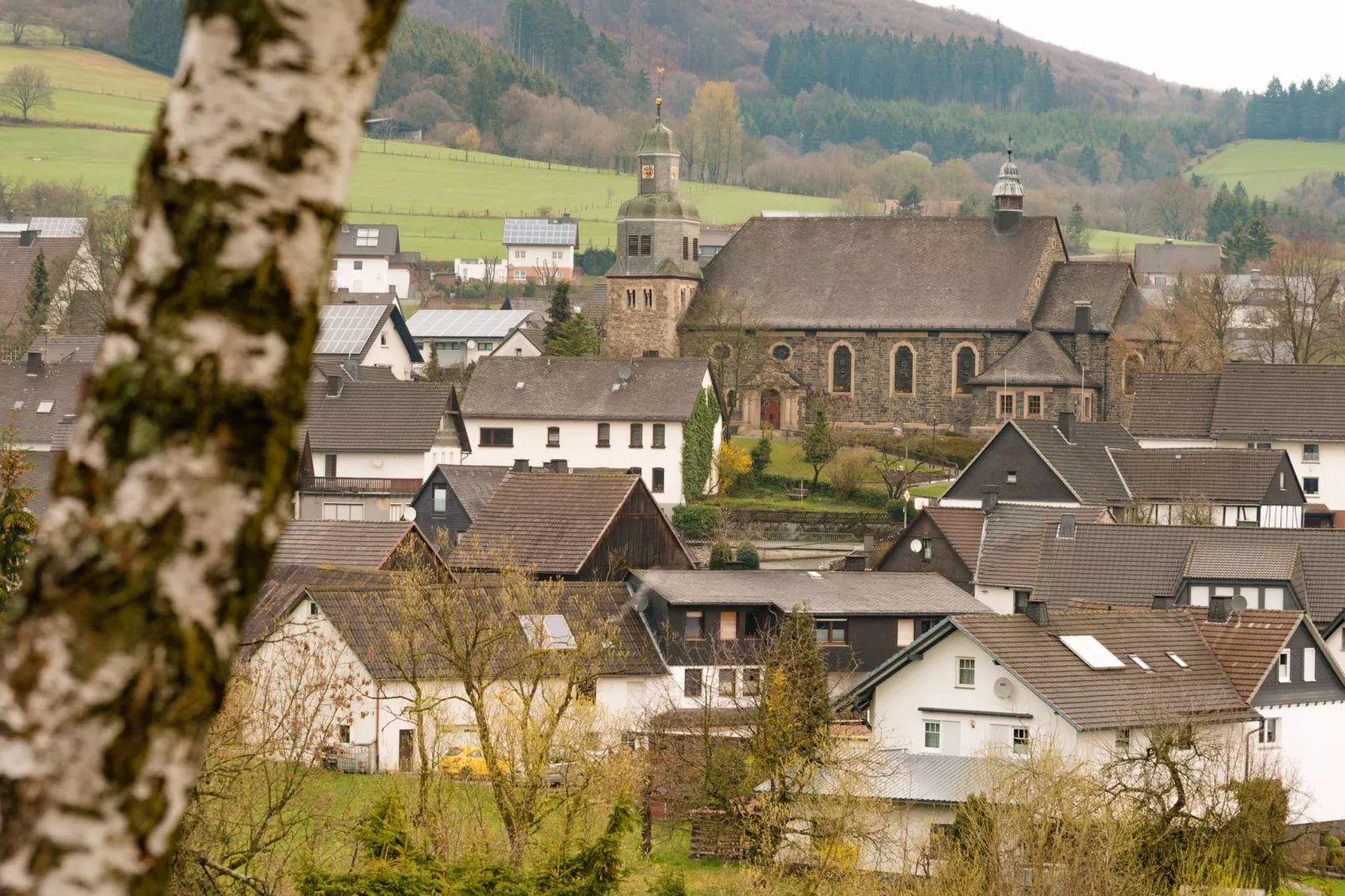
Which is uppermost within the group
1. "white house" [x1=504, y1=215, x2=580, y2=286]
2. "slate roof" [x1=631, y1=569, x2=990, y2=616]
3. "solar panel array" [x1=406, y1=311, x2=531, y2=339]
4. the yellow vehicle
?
"white house" [x1=504, y1=215, x2=580, y2=286]

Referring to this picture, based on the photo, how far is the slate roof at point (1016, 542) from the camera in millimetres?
51625

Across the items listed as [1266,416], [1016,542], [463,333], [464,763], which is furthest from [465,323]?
[464,763]

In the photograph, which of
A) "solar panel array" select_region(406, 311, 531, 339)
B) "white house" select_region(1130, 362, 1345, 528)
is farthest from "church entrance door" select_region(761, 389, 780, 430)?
"solar panel array" select_region(406, 311, 531, 339)

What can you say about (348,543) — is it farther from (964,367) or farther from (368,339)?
(368,339)

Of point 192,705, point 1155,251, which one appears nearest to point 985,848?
point 192,705

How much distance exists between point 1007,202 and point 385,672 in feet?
180

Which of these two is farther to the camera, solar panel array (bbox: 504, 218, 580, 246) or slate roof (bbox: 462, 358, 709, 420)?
solar panel array (bbox: 504, 218, 580, 246)

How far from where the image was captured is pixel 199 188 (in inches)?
123

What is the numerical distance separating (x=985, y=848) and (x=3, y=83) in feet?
530

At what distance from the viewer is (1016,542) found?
175ft

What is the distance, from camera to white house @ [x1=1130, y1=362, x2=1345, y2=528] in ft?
221

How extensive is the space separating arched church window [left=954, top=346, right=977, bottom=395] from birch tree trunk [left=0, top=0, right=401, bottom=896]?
81.2 meters

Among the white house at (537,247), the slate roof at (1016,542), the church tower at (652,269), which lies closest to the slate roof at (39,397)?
the church tower at (652,269)

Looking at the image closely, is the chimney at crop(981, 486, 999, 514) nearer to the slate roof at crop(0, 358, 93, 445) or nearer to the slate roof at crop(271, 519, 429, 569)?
the slate roof at crop(271, 519, 429, 569)
